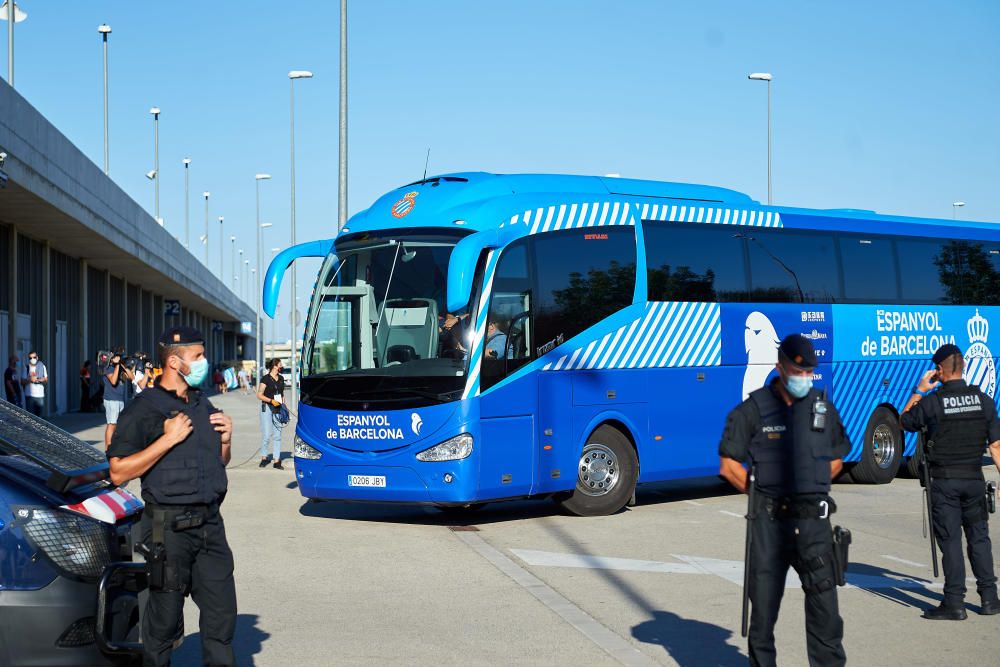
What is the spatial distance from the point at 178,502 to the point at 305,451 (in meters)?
7.92

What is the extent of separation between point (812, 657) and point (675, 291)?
30.1 feet

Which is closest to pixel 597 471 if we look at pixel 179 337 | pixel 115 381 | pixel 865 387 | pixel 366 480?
pixel 366 480

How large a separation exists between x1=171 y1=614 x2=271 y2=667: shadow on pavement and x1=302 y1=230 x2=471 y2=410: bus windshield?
4.69m

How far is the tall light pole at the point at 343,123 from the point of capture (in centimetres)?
2300

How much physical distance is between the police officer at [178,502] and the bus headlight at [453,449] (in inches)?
265

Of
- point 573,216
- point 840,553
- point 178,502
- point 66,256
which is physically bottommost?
point 840,553

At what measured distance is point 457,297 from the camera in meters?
11.5

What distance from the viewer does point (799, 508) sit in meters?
5.89

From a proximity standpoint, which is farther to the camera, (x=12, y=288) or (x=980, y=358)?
(x=12, y=288)

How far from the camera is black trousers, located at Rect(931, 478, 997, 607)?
27.5 ft

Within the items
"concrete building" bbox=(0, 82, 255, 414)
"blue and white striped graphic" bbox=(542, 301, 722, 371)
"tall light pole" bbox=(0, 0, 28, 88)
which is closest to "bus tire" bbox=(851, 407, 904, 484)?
"blue and white striped graphic" bbox=(542, 301, 722, 371)

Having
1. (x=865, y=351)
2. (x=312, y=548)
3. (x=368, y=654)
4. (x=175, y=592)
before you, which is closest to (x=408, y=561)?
(x=312, y=548)

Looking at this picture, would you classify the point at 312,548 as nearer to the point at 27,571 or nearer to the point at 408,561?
the point at 408,561

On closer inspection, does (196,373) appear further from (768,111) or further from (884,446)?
(768,111)
